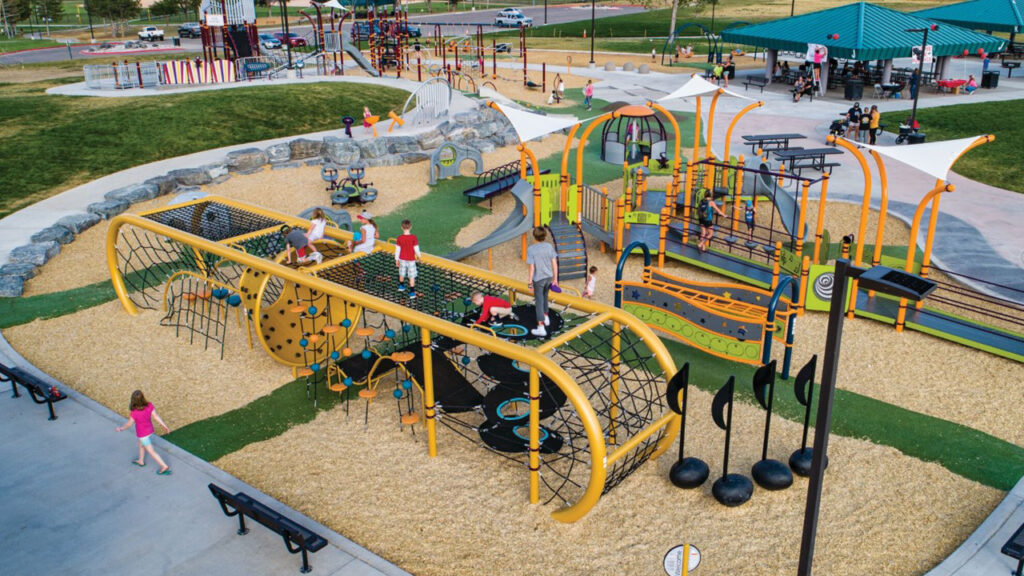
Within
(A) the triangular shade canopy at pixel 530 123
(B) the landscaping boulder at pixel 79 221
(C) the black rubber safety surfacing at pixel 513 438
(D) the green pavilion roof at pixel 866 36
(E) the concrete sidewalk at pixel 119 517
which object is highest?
(D) the green pavilion roof at pixel 866 36

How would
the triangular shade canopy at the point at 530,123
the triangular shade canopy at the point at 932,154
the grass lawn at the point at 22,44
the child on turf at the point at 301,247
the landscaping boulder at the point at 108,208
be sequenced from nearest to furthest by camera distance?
the child on turf at the point at 301,247, the triangular shade canopy at the point at 932,154, the triangular shade canopy at the point at 530,123, the landscaping boulder at the point at 108,208, the grass lawn at the point at 22,44

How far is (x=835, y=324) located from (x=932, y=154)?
1021 centimetres

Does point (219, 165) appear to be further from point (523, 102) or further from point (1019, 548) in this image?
point (1019, 548)

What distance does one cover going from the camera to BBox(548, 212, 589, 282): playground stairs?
16750 mm

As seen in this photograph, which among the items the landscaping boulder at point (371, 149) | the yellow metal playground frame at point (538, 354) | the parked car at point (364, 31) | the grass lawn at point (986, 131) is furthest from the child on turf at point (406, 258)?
the parked car at point (364, 31)

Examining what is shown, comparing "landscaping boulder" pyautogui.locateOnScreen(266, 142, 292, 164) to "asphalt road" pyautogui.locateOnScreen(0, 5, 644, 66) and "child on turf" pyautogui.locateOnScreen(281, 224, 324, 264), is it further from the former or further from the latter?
"asphalt road" pyautogui.locateOnScreen(0, 5, 644, 66)

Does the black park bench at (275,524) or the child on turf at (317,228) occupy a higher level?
the child on turf at (317,228)

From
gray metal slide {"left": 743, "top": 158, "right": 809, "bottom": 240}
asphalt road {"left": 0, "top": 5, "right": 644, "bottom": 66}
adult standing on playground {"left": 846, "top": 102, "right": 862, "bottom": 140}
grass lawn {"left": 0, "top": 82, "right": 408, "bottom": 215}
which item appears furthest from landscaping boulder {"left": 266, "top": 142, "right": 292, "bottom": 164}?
asphalt road {"left": 0, "top": 5, "right": 644, "bottom": 66}

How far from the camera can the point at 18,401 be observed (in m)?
12.3

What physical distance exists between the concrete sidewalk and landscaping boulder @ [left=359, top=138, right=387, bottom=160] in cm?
1565

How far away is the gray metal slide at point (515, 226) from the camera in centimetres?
1745

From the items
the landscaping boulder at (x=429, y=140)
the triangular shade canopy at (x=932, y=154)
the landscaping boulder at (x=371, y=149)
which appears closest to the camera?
the triangular shade canopy at (x=932, y=154)

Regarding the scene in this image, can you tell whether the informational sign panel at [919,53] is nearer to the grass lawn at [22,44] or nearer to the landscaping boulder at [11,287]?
the landscaping boulder at [11,287]

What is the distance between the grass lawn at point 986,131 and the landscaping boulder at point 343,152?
18.5m
